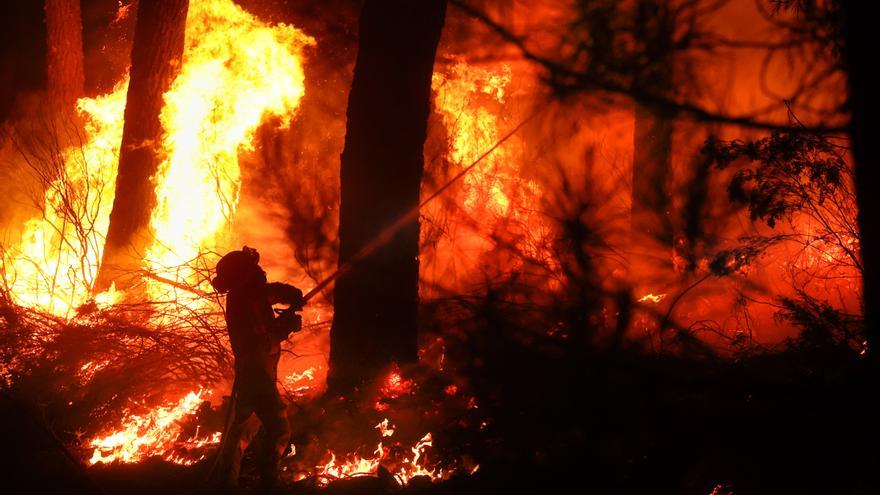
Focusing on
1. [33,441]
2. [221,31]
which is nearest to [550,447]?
[33,441]

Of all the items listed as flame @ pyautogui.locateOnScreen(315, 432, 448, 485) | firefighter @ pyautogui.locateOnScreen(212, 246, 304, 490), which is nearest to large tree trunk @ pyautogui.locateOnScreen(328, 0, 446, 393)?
flame @ pyautogui.locateOnScreen(315, 432, 448, 485)

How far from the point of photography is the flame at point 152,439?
5.61 meters

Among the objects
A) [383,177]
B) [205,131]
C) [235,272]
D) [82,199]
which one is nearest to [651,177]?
[383,177]

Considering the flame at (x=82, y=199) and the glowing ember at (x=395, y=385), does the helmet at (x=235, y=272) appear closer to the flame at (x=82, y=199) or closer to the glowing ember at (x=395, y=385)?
the glowing ember at (x=395, y=385)

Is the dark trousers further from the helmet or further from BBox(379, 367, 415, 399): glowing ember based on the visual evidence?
BBox(379, 367, 415, 399): glowing ember

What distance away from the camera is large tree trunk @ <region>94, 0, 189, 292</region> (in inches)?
351

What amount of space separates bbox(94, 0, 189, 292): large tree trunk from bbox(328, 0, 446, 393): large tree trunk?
15.1ft

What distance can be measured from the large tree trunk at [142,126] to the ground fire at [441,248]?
1.7 inches

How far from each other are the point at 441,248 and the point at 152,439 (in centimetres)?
556

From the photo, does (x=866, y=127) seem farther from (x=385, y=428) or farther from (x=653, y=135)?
(x=385, y=428)

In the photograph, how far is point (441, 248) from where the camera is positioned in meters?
10.3

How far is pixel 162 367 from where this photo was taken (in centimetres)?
634

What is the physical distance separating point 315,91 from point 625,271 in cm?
592

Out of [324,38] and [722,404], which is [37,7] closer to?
[324,38]
